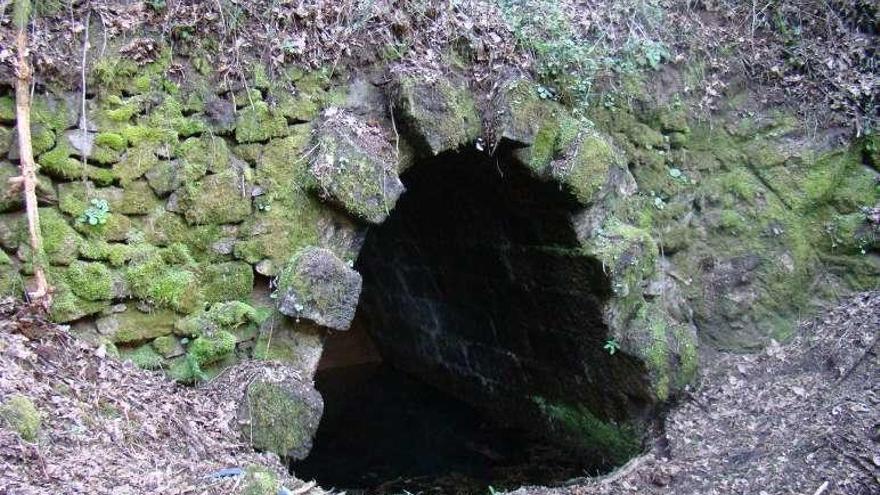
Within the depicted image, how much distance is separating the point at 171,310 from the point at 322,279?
0.83 m

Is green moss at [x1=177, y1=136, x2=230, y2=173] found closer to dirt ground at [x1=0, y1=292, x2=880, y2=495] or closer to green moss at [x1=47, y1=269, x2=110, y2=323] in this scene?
green moss at [x1=47, y1=269, x2=110, y2=323]

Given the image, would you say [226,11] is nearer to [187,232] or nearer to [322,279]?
[187,232]

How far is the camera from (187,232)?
164 inches

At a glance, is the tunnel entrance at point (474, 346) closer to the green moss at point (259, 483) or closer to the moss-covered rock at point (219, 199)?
the moss-covered rock at point (219, 199)

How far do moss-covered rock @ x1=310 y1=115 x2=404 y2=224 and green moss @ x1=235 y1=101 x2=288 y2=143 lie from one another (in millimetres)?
253

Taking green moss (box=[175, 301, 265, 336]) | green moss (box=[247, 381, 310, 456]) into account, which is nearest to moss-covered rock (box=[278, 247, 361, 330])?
green moss (box=[175, 301, 265, 336])

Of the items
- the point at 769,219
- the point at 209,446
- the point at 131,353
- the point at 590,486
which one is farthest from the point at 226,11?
the point at 769,219

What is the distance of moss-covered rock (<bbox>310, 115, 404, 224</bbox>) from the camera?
4434 mm

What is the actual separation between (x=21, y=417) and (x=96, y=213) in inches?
51.5

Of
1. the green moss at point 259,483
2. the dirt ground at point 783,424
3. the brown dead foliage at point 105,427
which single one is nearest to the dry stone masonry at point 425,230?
the brown dead foliage at point 105,427

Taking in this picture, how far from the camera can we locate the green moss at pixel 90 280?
3801 mm

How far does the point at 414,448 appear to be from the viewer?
22.9 ft

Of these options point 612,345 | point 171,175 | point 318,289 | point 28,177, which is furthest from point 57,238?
point 612,345

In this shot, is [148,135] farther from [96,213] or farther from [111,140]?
[96,213]
